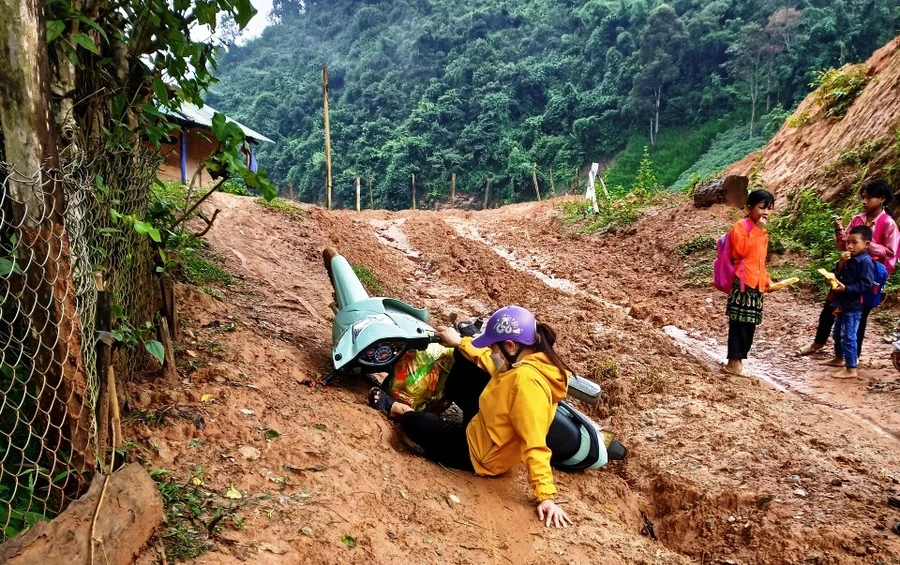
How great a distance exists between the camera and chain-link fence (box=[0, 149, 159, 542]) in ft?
6.15

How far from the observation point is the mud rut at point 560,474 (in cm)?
250

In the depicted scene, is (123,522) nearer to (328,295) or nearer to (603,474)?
(603,474)

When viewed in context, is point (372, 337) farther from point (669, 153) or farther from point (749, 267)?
point (669, 153)

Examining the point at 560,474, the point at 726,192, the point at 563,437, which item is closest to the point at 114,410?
the point at 563,437

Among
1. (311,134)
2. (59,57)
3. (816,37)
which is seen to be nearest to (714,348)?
(59,57)

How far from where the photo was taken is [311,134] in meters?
48.8

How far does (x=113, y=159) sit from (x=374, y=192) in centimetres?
4026

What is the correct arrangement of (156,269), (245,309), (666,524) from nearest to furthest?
(156,269) → (666,524) → (245,309)

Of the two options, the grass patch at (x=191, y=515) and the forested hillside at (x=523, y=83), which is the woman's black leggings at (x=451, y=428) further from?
the forested hillside at (x=523, y=83)

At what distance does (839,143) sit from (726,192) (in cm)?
199

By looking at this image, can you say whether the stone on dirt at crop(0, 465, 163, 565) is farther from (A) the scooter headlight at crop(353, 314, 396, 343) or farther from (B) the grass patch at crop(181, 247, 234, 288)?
(B) the grass patch at crop(181, 247, 234, 288)

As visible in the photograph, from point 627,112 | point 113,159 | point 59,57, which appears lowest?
point 113,159

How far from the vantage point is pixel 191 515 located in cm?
218

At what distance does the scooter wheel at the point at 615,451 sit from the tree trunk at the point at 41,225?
2875 millimetres
